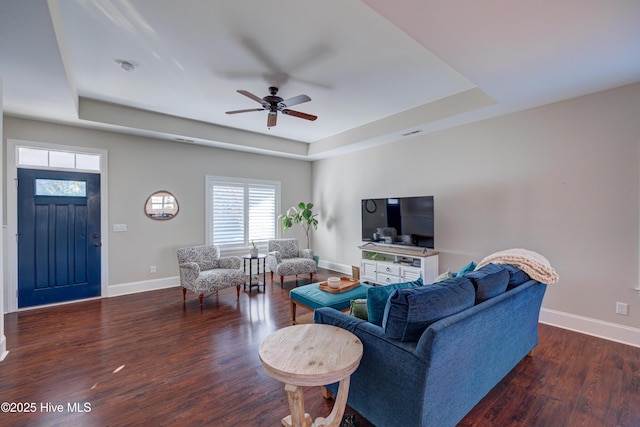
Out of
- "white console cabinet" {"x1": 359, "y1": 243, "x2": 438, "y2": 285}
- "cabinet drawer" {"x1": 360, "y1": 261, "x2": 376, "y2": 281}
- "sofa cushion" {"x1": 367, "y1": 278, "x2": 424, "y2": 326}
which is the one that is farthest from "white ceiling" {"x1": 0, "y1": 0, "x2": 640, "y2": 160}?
"cabinet drawer" {"x1": 360, "y1": 261, "x2": 376, "y2": 281}

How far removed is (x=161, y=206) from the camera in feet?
16.5

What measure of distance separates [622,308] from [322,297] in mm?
3220

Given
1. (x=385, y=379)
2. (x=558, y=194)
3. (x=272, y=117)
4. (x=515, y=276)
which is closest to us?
(x=385, y=379)

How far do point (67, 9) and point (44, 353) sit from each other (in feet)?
10.3

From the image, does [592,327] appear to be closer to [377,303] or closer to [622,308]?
[622,308]

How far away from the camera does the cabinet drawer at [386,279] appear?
4.61m

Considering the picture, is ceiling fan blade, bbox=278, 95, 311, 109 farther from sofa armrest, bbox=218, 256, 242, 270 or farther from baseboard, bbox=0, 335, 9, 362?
baseboard, bbox=0, 335, 9, 362

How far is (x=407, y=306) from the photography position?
1540 millimetres

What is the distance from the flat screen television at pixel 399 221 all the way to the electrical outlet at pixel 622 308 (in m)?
2.03

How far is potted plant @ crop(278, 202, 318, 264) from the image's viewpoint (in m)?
6.23

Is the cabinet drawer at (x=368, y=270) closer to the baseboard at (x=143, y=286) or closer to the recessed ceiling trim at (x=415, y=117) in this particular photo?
the recessed ceiling trim at (x=415, y=117)

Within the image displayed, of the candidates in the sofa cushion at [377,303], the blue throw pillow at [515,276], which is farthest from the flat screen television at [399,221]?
the sofa cushion at [377,303]

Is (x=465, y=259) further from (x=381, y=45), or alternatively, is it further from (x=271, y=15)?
(x=271, y=15)

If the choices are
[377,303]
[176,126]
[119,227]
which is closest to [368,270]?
[377,303]
